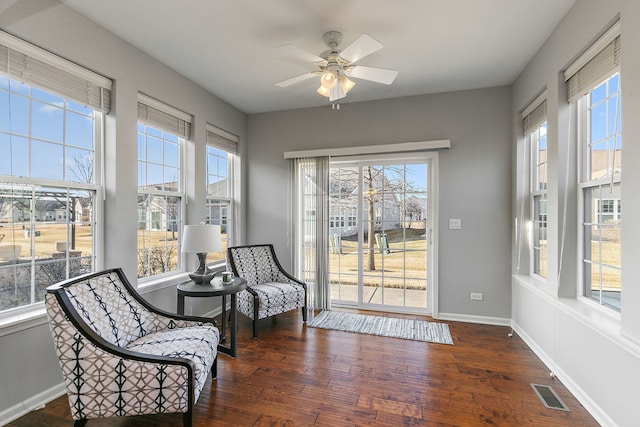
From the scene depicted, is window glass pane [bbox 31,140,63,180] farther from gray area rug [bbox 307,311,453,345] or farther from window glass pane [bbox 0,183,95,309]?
gray area rug [bbox 307,311,453,345]

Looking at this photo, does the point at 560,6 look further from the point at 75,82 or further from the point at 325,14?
the point at 75,82

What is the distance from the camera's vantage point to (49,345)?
7.06 ft

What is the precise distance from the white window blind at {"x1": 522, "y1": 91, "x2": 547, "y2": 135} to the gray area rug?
7.38ft

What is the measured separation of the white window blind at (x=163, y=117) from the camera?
292 cm

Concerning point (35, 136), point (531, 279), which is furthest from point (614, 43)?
point (35, 136)

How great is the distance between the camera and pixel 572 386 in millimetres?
2203

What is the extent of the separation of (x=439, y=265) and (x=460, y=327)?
0.72 meters

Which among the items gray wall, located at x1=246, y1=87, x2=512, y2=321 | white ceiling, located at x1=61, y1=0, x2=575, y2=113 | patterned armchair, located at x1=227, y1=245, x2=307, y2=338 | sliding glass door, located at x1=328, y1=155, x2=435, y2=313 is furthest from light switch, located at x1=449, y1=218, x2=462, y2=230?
patterned armchair, located at x1=227, y1=245, x2=307, y2=338

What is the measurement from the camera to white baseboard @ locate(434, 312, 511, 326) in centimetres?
356

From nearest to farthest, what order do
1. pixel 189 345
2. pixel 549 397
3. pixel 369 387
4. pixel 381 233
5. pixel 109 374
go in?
pixel 109 374 < pixel 189 345 < pixel 549 397 < pixel 369 387 < pixel 381 233

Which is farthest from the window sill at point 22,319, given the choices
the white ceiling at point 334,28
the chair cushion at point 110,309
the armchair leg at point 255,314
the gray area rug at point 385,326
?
the gray area rug at point 385,326

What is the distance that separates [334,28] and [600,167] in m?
2.21

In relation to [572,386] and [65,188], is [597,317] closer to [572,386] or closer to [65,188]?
[572,386]

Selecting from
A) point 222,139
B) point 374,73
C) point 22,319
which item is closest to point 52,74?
point 22,319
